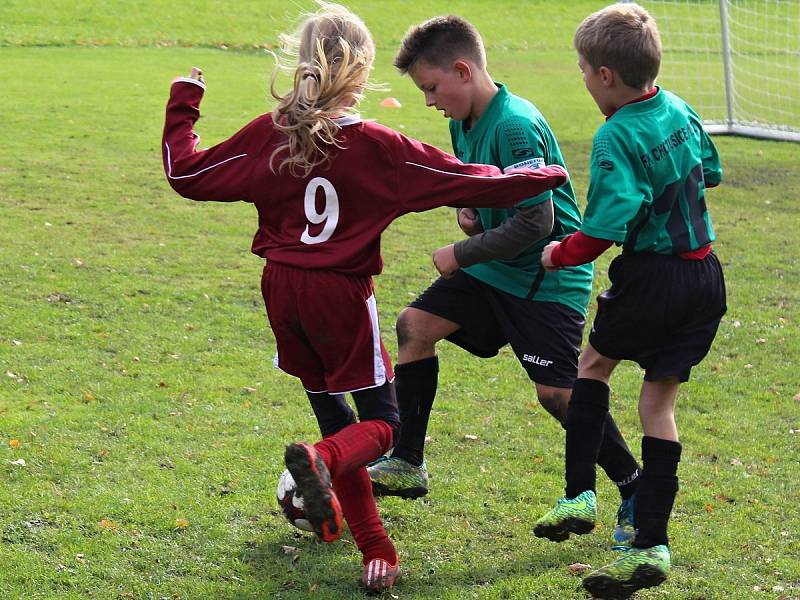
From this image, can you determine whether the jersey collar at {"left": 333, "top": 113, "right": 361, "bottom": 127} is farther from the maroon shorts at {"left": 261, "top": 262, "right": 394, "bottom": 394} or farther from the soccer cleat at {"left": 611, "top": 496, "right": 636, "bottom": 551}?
the soccer cleat at {"left": 611, "top": 496, "right": 636, "bottom": 551}

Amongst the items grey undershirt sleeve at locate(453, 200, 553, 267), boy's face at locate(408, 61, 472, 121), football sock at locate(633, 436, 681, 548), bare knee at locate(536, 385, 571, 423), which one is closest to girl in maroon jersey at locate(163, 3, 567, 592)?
grey undershirt sleeve at locate(453, 200, 553, 267)

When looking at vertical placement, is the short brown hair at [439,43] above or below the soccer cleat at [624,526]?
above

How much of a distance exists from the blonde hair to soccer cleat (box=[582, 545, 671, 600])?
166 cm

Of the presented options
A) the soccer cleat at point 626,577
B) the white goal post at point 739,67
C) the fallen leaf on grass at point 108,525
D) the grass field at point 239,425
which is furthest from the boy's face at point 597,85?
the white goal post at point 739,67

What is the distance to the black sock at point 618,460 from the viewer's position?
14.7 ft

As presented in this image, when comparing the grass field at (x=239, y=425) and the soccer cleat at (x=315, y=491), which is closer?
the soccer cleat at (x=315, y=491)

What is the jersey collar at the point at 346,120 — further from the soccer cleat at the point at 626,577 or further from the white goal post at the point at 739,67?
the white goal post at the point at 739,67

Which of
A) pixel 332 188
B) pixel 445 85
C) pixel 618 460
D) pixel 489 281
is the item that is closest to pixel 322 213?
pixel 332 188

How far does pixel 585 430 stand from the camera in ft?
13.7

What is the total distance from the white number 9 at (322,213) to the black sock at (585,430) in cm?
115

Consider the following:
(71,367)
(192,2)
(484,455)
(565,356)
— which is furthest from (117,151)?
(192,2)

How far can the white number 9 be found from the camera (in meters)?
3.77

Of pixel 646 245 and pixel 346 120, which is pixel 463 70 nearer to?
pixel 346 120

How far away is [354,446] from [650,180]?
1.35 meters
